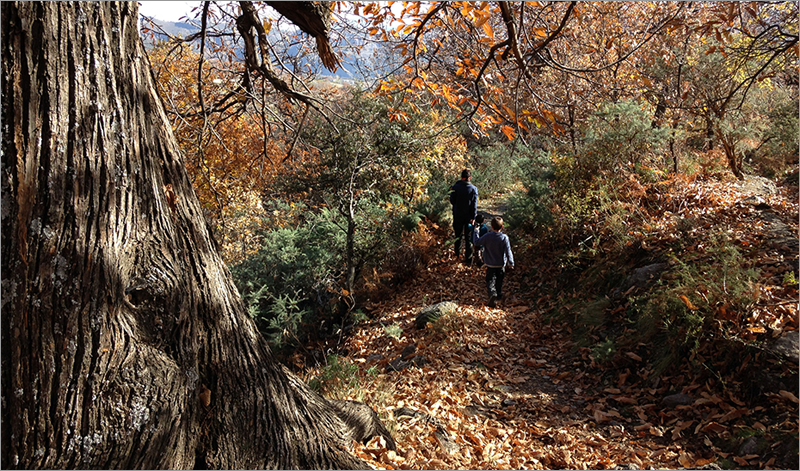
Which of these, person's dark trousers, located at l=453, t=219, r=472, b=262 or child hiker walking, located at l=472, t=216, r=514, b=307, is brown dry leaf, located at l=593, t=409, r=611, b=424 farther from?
person's dark trousers, located at l=453, t=219, r=472, b=262

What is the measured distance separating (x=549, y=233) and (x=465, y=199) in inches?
68.5

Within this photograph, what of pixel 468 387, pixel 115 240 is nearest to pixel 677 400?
pixel 468 387

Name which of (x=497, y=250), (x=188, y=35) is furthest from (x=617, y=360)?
(x=188, y=35)

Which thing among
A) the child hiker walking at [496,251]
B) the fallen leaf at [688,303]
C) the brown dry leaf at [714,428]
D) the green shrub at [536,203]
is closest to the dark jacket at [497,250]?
the child hiker walking at [496,251]

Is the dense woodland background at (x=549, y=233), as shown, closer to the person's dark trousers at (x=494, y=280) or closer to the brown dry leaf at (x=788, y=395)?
the brown dry leaf at (x=788, y=395)

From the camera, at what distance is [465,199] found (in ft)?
30.7

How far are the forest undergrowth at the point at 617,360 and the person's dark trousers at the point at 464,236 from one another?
1307mm

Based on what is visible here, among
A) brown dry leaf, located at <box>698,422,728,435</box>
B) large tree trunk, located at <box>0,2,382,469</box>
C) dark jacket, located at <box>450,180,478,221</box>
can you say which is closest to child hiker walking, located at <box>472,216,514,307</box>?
dark jacket, located at <box>450,180,478,221</box>

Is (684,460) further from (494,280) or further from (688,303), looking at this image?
(494,280)

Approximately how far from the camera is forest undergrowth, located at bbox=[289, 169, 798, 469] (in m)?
4.18

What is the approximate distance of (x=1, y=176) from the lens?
1.96 metres

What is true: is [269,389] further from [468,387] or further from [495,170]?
[495,170]

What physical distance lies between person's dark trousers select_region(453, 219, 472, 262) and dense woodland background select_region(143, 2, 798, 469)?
1.13 feet

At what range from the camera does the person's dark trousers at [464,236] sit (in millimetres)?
9602
